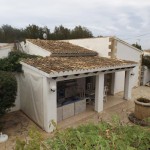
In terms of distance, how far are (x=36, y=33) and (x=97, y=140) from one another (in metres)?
44.3

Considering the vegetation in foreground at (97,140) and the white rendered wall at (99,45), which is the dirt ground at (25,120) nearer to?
the vegetation in foreground at (97,140)

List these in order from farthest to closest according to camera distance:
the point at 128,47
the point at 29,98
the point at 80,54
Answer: the point at 128,47 < the point at 80,54 < the point at 29,98

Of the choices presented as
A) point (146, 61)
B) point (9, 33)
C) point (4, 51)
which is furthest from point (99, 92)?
point (9, 33)

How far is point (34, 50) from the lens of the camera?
15133 mm

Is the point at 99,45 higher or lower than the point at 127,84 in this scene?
higher

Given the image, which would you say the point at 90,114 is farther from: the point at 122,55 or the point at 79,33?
the point at 79,33

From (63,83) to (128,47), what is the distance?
8.20 meters

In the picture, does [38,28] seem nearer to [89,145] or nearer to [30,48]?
[30,48]

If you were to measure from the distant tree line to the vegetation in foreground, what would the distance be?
41.9m

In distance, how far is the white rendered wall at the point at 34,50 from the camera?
1433 cm

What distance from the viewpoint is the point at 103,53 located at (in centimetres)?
1677

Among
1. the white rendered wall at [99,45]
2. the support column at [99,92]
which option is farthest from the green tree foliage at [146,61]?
the support column at [99,92]

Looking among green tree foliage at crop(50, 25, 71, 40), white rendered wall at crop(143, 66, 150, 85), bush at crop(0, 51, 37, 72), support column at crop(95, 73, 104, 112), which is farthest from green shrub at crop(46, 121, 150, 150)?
green tree foliage at crop(50, 25, 71, 40)

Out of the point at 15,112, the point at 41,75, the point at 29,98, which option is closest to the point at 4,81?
the point at 41,75
